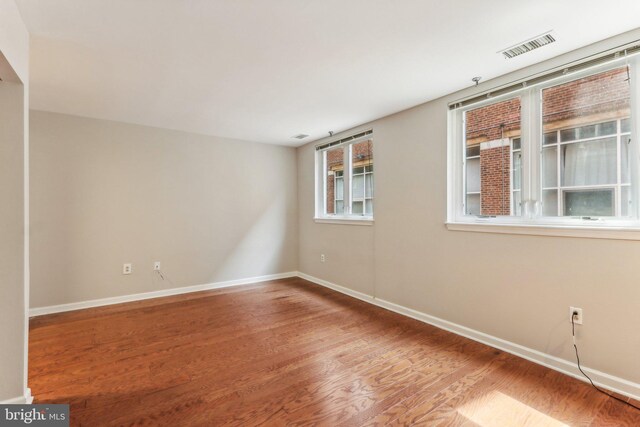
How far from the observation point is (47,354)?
2.51 m

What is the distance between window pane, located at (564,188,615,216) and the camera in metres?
2.12

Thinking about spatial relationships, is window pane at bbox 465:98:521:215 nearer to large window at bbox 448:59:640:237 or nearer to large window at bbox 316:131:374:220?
large window at bbox 448:59:640:237

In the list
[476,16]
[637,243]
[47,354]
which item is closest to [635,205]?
[637,243]

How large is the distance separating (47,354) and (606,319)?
14.2 feet

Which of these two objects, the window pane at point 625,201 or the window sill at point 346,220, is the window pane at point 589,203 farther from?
the window sill at point 346,220

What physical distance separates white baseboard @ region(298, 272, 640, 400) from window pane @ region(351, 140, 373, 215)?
1370 millimetres

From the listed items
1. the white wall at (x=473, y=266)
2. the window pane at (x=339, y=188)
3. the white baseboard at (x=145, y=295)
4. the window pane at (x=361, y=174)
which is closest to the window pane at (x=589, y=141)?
the white wall at (x=473, y=266)

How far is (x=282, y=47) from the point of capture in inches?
83.7

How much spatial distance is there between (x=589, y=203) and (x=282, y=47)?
8.31ft

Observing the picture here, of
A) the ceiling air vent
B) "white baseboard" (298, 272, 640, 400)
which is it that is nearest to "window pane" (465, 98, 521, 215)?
the ceiling air vent

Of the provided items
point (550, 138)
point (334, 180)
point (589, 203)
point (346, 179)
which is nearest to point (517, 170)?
point (550, 138)

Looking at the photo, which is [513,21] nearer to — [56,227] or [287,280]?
[287,280]

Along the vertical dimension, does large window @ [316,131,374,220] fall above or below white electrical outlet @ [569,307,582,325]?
above

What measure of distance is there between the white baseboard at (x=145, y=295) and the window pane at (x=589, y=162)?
166 inches
